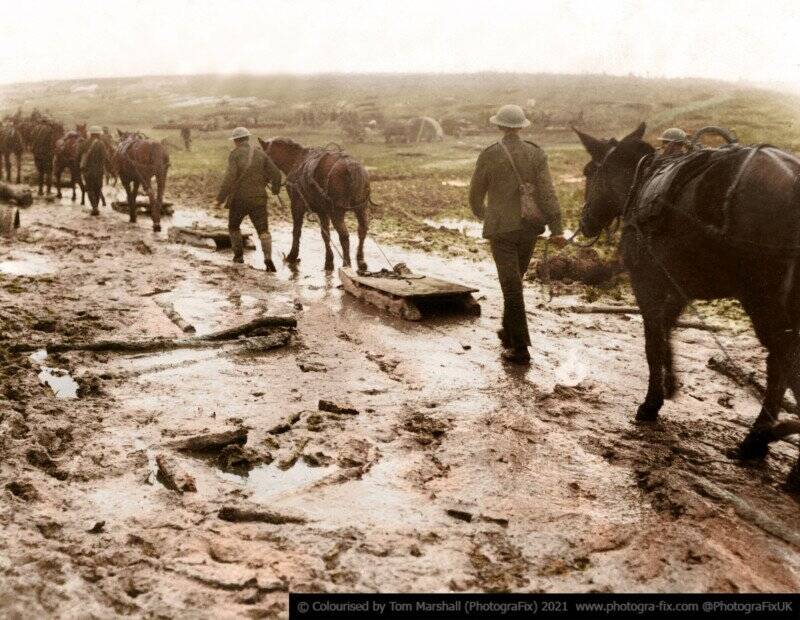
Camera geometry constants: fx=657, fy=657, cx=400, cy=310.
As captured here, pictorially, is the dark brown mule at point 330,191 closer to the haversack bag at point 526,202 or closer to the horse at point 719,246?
the haversack bag at point 526,202

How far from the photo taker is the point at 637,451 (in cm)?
484

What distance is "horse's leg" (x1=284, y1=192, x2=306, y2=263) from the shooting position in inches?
450

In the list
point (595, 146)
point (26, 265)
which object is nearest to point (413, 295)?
point (595, 146)

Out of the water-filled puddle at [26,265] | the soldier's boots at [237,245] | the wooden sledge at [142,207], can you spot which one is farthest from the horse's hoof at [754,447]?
the wooden sledge at [142,207]

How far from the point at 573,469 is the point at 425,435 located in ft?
3.82

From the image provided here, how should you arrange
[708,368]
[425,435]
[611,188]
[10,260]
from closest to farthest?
[425,435] < [611,188] < [708,368] < [10,260]

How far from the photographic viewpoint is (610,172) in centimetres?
600

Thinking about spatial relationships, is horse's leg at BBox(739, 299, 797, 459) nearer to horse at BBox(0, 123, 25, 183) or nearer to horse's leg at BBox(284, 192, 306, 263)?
horse's leg at BBox(284, 192, 306, 263)

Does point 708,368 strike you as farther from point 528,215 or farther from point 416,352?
point 416,352

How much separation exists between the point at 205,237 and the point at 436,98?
208ft

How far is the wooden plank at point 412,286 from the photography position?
8.31 meters

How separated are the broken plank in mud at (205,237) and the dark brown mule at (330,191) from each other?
2.20m

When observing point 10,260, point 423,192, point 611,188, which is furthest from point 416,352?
point 423,192

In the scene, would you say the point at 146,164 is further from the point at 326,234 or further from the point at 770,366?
the point at 770,366
